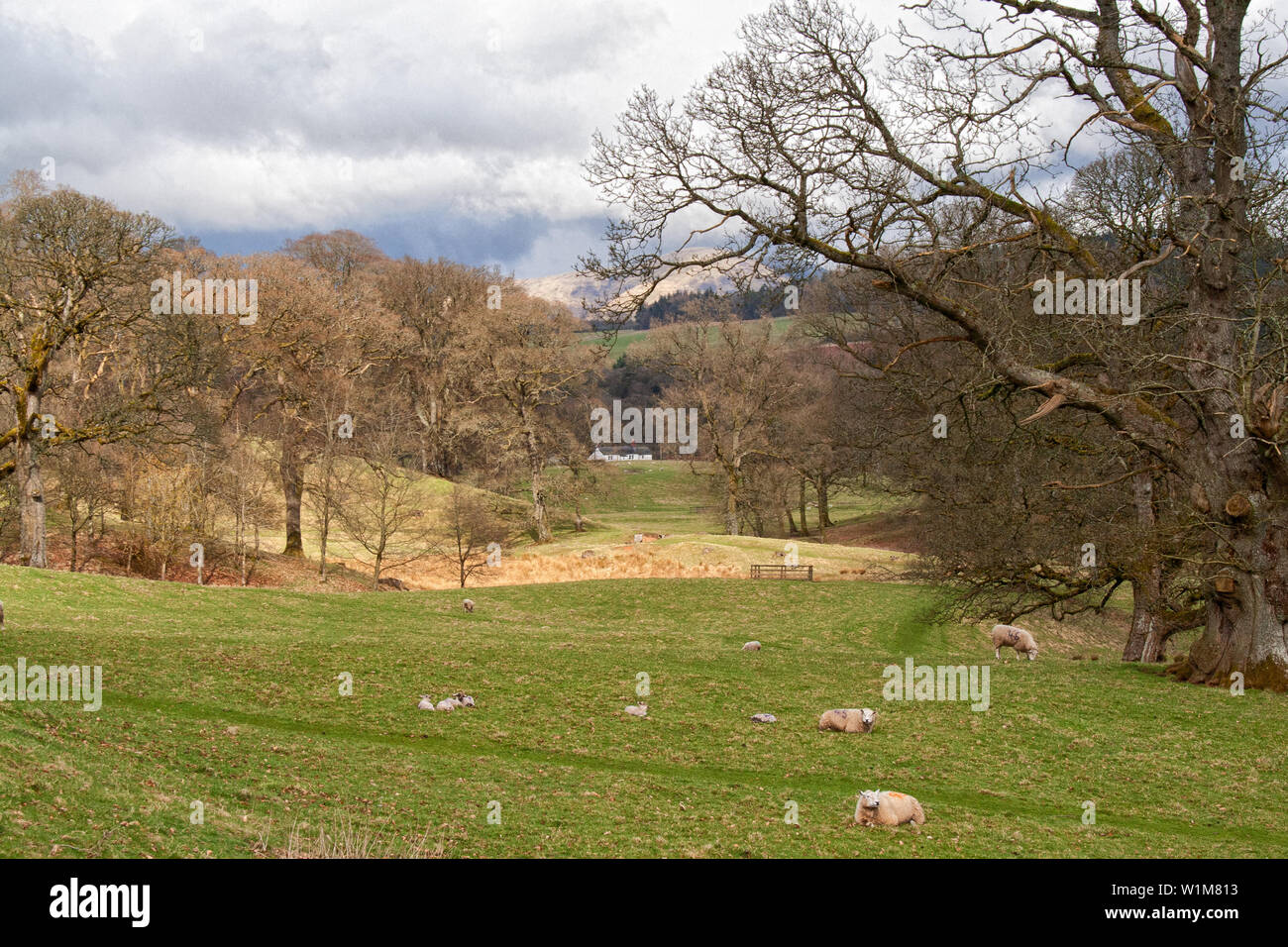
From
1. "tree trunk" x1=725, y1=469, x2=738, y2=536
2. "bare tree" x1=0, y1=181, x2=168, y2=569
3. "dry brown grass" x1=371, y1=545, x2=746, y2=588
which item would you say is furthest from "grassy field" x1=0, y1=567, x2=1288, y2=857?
"tree trunk" x1=725, y1=469, x2=738, y2=536

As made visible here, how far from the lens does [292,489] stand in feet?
171

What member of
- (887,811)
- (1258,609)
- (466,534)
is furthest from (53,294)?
(1258,609)

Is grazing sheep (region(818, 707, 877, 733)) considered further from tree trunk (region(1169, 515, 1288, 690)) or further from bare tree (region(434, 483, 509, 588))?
bare tree (region(434, 483, 509, 588))

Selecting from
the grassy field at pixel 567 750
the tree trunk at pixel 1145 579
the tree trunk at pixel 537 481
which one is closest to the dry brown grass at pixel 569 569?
the tree trunk at pixel 537 481

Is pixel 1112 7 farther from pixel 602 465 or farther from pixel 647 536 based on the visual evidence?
pixel 602 465

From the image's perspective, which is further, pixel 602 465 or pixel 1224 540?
pixel 602 465

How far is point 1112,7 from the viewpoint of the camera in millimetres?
17422

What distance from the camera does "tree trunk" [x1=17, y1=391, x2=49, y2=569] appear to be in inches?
1165

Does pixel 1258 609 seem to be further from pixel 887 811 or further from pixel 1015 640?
pixel 887 811

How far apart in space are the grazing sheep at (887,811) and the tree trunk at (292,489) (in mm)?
44452

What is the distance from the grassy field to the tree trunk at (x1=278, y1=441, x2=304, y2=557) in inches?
1056

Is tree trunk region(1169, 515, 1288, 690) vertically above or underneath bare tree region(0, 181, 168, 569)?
underneath
